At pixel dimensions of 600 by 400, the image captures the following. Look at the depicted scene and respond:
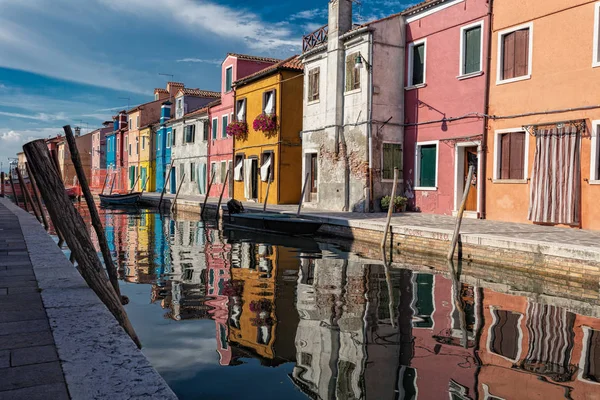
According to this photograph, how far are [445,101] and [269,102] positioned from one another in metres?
10.2

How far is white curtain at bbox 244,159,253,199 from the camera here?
25.8m

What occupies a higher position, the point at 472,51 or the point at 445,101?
the point at 472,51

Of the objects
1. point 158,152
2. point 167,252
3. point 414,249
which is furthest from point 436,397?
point 158,152

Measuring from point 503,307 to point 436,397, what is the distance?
3.50m

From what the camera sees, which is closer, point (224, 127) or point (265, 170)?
point (265, 170)

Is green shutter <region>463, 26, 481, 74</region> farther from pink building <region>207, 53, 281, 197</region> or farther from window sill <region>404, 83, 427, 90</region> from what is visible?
pink building <region>207, 53, 281, 197</region>

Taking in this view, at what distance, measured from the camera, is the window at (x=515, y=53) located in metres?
13.6

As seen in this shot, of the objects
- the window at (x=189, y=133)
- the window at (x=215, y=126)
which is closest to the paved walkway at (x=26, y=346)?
the window at (x=215, y=126)

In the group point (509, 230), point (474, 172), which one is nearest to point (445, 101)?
point (474, 172)

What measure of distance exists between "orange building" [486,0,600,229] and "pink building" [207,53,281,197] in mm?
16329

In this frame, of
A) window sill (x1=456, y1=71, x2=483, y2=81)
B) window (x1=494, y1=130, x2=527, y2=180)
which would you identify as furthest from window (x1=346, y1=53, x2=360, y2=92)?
window (x1=494, y1=130, x2=527, y2=180)

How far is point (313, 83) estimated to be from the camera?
2080 cm

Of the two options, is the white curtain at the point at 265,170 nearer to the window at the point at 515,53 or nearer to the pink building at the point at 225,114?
the pink building at the point at 225,114

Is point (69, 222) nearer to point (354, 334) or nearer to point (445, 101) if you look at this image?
point (354, 334)
